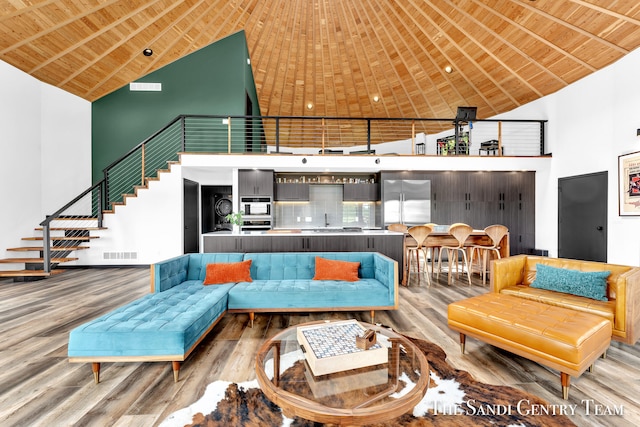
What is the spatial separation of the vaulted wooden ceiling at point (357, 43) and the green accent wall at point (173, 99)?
0.28m

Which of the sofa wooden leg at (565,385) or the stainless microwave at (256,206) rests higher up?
the stainless microwave at (256,206)

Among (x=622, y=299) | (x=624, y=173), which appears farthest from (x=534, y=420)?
(x=624, y=173)

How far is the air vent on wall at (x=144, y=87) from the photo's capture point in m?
7.33

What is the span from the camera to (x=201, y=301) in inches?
107

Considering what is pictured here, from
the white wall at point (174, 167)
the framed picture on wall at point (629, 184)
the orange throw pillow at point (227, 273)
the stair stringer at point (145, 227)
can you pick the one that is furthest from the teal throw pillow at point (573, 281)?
the stair stringer at point (145, 227)

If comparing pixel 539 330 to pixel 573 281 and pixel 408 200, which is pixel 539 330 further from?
pixel 408 200

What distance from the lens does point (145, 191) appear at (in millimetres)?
6434

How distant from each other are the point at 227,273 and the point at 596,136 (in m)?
7.08

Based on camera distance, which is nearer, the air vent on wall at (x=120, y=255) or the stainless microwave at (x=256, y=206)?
the air vent on wall at (x=120, y=255)

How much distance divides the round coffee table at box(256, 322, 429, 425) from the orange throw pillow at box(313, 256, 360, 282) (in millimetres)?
1645

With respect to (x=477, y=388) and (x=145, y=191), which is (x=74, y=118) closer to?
(x=145, y=191)

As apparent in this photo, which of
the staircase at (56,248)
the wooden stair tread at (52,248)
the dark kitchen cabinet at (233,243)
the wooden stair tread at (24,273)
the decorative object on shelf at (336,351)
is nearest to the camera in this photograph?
the decorative object on shelf at (336,351)

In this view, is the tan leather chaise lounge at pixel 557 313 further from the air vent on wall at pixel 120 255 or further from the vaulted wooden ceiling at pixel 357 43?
the air vent on wall at pixel 120 255

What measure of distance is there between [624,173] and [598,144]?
849mm
